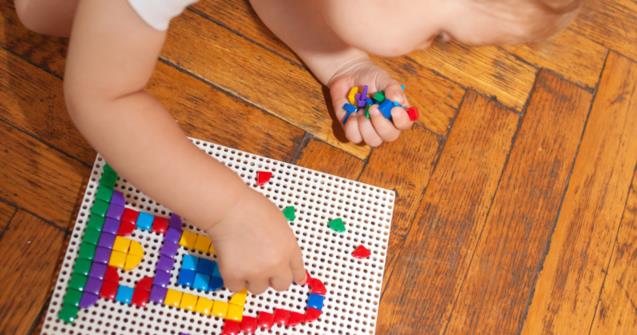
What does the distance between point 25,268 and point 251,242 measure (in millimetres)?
372

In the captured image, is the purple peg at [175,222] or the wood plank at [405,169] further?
the wood plank at [405,169]

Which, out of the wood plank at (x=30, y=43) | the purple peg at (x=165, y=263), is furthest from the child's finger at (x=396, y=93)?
the wood plank at (x=30, y=43)

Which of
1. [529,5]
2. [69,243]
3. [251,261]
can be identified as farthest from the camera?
[69,243]

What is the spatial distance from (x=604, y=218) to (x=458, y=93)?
35 cm

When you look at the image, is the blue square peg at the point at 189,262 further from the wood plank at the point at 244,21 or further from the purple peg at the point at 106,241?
the wood plank at the point at 244,21

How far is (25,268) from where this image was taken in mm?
808

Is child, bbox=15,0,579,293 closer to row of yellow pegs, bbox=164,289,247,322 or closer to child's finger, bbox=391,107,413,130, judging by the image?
row of yellow pegs, bbox=164,289,247,322

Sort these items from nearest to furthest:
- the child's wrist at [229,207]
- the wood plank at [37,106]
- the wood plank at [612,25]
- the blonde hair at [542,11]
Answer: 1. the blonde hair at [542,11]
2. the child's wrist at [229,207]
3. the wood plank at [37,106]
4. the wood plank at [612,25]

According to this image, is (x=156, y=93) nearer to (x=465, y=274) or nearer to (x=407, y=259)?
(x=407, y=259)

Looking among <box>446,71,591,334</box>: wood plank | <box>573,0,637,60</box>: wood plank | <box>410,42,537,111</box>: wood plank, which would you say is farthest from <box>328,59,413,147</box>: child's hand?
<box>573,0,637,60</box>: wood plank

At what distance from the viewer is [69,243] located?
79 cm

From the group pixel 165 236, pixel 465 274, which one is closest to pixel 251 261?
pixel 165 236

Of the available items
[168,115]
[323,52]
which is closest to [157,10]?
[168,115]

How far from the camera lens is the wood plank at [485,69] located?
41.1 inches
